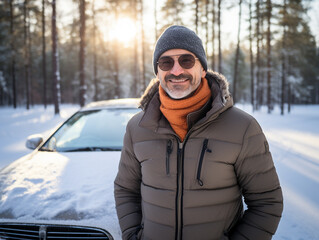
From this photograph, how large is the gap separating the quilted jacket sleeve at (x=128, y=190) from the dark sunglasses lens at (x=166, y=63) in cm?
50

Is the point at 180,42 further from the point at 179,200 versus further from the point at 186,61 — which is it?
the point at 179,200

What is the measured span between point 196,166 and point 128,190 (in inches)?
21.8

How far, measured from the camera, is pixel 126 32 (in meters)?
26.1

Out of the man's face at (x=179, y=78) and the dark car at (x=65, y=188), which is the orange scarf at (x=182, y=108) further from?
the dark car at (x=65, y=188)

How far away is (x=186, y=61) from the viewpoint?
5.30 ft

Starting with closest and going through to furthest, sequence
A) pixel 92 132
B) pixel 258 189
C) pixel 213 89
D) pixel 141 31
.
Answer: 1. pixel 258 189
2. pixel 213 89
3. pixel 92 132
4. pixel 141 31

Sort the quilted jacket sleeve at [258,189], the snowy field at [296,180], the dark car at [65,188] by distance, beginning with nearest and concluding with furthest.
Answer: the quilted jacket sleeve at [258,189]
the dark car at [65,188]
the snowy field at [296,180]

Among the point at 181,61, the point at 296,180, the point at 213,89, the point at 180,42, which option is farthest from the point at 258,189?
the point at 296,180

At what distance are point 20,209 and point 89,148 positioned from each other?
1334 mm

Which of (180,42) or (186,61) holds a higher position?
(180,42)

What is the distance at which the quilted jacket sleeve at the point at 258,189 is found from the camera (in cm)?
133

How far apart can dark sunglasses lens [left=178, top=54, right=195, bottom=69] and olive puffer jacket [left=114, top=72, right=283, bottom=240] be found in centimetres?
29

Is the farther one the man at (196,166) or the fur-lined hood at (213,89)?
the fur-lined hood at (213,89)

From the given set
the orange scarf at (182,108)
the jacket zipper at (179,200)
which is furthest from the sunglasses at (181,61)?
the jacket zipper at (179,200)
